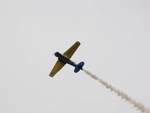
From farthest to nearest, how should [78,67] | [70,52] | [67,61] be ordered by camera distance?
[70,52] < [67,61] < [78,67]

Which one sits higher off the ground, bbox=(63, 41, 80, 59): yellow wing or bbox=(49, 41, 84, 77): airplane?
bbox=(63, 41, 80, 59): yellow wing

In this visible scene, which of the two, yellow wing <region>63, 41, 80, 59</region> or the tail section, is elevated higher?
yellow wing <region>63, 41, 80, 59</region>

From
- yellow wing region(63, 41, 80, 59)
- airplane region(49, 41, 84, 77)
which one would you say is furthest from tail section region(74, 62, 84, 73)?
yellow wing region(63, 41, 80, 59)

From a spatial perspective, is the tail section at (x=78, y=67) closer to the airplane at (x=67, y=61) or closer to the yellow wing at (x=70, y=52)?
the airplane at (x=67, y=61)

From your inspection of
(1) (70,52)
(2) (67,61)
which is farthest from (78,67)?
(1) (70,52)

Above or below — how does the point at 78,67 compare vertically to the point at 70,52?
below

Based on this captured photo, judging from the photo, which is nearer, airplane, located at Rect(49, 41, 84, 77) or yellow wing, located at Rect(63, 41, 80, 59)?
airplane, located at Rect(49, 41, 84, 77)

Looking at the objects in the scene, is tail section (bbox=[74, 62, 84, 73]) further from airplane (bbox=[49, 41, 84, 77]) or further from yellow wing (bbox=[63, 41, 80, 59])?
yellow wing (bbox=[63, 41, 80, 59])

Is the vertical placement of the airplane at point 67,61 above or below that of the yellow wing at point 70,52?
below

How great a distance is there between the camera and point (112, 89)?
73625 mm

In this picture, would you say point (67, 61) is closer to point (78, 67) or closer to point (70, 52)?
point (78, 67)

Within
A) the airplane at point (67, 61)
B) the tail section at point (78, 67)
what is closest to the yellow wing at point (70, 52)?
the airplane at point (67, 61)

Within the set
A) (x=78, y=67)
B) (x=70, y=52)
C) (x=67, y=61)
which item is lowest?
(x=78, y=67)

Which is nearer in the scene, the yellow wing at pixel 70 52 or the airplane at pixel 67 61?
the airplane at pixel 67 61
